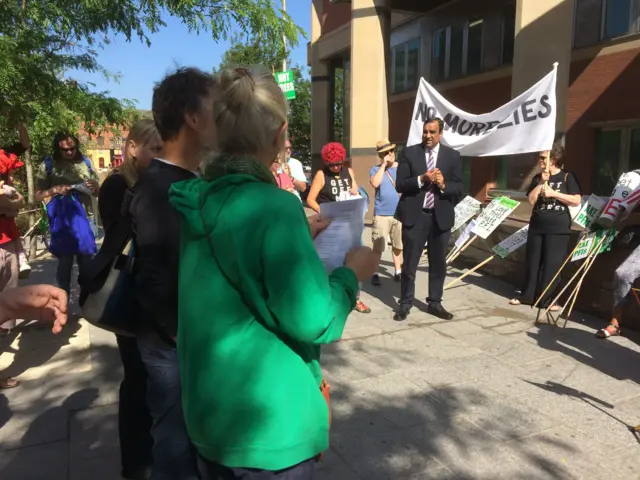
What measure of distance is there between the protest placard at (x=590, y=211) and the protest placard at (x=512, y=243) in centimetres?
100

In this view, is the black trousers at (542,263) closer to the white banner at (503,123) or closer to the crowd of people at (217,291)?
the white banner at (503,123)

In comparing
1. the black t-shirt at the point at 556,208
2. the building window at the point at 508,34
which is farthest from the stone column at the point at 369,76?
the black t-shirt at the point at 556,208

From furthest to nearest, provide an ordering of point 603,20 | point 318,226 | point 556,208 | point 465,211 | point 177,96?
point 603,20 → point 465,211 → point 556,208 → point 177,96 → point 318,226

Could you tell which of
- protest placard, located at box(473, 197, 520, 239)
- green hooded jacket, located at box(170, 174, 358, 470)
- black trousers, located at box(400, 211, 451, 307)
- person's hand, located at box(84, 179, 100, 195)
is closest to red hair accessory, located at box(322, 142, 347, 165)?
black trousers, located at box(400, 211, 451, 307)

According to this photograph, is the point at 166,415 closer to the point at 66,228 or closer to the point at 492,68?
the point at 66,228

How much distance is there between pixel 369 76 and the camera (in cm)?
1309

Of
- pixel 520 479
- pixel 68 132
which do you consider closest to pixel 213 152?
pixel 520 479

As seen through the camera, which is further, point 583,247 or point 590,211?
point 590,211

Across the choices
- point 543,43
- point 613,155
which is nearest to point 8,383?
point 543,43

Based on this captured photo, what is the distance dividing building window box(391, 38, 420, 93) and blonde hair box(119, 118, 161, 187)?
13.4m

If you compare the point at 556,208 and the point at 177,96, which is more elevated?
the point at 177,96

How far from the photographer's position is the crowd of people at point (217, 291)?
129 cm

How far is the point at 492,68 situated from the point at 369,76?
9.42ft

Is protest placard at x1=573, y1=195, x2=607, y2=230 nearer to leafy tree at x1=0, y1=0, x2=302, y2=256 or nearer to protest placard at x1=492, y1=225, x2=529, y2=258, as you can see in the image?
protest placard at x1=492, y1=225, x2=529, y2=258
